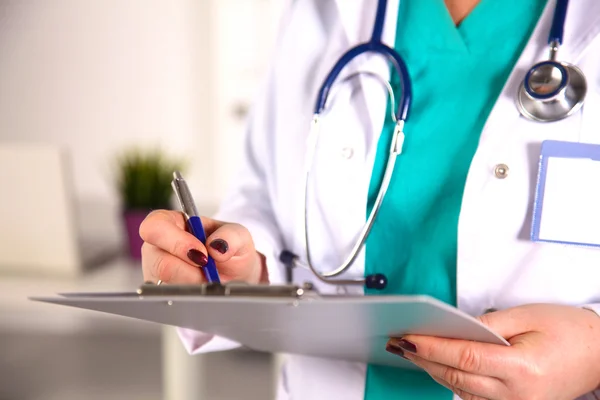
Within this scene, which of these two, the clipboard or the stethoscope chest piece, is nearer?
the clipboard

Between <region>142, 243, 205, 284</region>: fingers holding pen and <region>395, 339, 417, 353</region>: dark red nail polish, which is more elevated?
<region>142, 243, 205, 284</region>: fingers holding pen

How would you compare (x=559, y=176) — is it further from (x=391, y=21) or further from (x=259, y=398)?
(x=259, y=398)

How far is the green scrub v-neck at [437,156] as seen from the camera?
29.8 inches

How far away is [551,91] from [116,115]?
189 centimetres

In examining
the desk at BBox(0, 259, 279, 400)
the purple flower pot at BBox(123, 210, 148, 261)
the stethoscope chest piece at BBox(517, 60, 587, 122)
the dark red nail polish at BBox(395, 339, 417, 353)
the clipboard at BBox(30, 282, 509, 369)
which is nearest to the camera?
the clipboard at BBox(30, 282, 509, 369)

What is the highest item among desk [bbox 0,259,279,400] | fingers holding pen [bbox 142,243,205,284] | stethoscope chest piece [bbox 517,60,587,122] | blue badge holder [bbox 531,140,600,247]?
stethoscope chest piece [bbox 517,60,587,122]

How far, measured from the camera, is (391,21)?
0.86 meters

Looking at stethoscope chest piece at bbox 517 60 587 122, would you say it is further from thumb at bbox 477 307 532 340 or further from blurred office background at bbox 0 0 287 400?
blurred office background at bbox 0 0 287 400

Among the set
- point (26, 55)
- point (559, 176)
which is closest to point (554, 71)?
point (559, 176)

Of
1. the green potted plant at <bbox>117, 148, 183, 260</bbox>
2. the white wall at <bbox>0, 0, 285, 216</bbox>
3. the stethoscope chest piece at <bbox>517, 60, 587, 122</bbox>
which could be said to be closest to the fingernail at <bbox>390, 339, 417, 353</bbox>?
the stethoscope chest piece at <bbox>517, 60, 587, 122</bbox>

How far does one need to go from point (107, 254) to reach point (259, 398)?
2.22 ft

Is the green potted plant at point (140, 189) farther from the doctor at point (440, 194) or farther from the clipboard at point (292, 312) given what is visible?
the clipboard at point (292, 312)

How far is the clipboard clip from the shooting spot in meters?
0.48

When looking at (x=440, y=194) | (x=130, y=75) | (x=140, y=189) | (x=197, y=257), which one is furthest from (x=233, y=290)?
(x=130, y=75)
